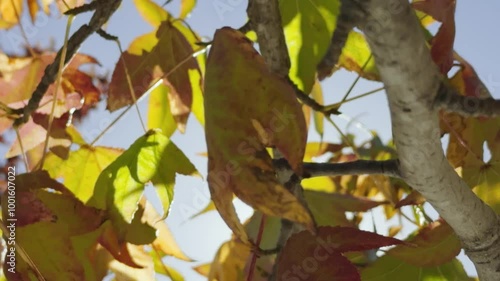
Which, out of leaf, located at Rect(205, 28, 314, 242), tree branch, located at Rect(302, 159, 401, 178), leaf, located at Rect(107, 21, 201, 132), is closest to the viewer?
leaf, located at Rect(205, 28, 314, 242)

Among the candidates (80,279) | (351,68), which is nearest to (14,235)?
(80,279)

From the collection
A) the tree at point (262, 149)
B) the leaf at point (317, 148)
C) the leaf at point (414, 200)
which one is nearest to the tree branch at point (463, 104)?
the tree at point (262, 149)

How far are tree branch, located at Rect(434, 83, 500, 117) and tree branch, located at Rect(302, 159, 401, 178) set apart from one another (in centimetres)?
7

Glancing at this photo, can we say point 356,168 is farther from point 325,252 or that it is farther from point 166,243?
point 166,243

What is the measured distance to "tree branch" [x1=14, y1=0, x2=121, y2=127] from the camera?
1.93 feet

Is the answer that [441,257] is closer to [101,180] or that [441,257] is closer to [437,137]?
[437,137]

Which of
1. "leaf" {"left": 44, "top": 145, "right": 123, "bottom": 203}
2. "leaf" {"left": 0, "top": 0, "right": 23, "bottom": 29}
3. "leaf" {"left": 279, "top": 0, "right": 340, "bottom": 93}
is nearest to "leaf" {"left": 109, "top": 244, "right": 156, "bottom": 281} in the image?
"leaf" {"left": 44, "top": 145, "right": 123, "bottom": 203}

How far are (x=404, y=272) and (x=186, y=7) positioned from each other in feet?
1.24

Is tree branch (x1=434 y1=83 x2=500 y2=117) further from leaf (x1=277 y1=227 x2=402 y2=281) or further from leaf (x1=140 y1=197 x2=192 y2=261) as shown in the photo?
leaf (x1=140 y1=197 x2=192 y2=261)

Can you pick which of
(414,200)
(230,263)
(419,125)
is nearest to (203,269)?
(230,263)

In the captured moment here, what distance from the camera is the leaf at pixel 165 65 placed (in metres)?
0.67

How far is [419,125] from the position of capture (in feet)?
1.29

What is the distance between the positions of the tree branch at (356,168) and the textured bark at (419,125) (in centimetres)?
2

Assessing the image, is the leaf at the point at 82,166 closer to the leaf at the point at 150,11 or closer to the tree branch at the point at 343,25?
the leaf at the point at 150,11
